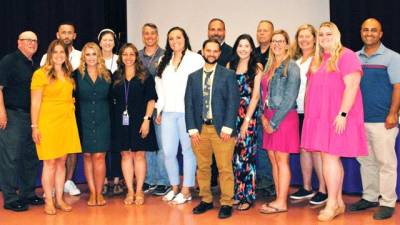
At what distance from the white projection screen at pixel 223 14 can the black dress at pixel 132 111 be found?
267cm

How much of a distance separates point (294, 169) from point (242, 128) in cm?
144

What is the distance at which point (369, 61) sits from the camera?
181 inches

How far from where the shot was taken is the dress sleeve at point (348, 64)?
4.16 m

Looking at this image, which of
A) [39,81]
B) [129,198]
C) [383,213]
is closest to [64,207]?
[129,198]

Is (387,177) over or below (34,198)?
over

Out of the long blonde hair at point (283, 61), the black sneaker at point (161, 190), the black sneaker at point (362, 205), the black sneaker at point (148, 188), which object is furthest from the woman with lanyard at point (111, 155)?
the black sneaker at point (362, 205)

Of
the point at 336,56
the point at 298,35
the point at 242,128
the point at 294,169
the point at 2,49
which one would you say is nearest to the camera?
the point at 336,56

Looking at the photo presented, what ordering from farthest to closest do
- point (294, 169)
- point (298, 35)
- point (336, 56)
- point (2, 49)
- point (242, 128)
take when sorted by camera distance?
point (2, 49) < point (294, 169) < point (298, 35) < point (242, 128) < point (336, 56)

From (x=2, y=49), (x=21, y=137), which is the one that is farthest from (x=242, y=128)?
(x=2, y=49)

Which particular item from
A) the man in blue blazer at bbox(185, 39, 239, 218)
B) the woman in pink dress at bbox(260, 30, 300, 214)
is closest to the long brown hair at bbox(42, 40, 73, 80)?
the man in blue blazer at bbox(185, 39, 239, 218)

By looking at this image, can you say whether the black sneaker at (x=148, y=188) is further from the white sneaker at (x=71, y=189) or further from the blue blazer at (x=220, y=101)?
the blue blazer at (x=220, y=101)

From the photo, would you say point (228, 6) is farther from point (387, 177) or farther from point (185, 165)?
point (387, 177)

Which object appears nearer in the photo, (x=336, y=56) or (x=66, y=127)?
(x=336, y=56)

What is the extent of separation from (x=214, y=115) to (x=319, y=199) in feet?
4.13
